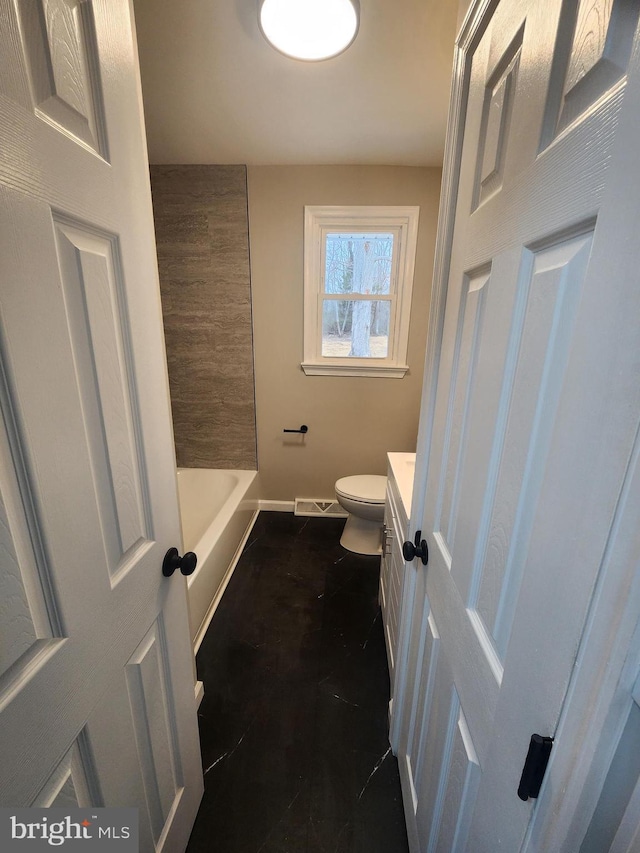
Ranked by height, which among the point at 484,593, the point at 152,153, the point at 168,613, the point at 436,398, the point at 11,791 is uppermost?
the point at 152,153

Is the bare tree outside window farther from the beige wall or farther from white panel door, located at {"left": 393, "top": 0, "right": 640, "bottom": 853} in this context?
white panel door, located at {"left": 393, "top": 0, "right": 640, "bottom": 853}

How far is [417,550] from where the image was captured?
98 cm

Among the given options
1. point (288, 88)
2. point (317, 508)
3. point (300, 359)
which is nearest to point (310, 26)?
point (288, 88)

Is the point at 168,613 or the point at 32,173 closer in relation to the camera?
the point at 32,173

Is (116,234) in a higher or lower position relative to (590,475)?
higher

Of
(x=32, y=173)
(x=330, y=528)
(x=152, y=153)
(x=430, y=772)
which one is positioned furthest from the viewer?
(x=330, y=528)

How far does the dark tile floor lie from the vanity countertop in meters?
0.86

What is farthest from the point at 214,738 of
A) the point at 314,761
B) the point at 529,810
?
the point at 529,810

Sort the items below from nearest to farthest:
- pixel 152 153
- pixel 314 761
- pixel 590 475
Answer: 1. pixel 590 475
2. pixel 314 761
3. pixel 152 153

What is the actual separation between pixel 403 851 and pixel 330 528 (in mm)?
1756

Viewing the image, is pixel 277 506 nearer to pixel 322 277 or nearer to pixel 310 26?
pixel 322 277

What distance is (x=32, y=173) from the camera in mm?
449

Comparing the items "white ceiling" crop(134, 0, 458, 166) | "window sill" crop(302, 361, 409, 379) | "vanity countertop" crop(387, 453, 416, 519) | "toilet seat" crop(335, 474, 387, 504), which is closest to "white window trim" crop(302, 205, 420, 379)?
"window sill" crop(302, 361, 409, 379)

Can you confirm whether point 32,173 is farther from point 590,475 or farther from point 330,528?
point 330,528
